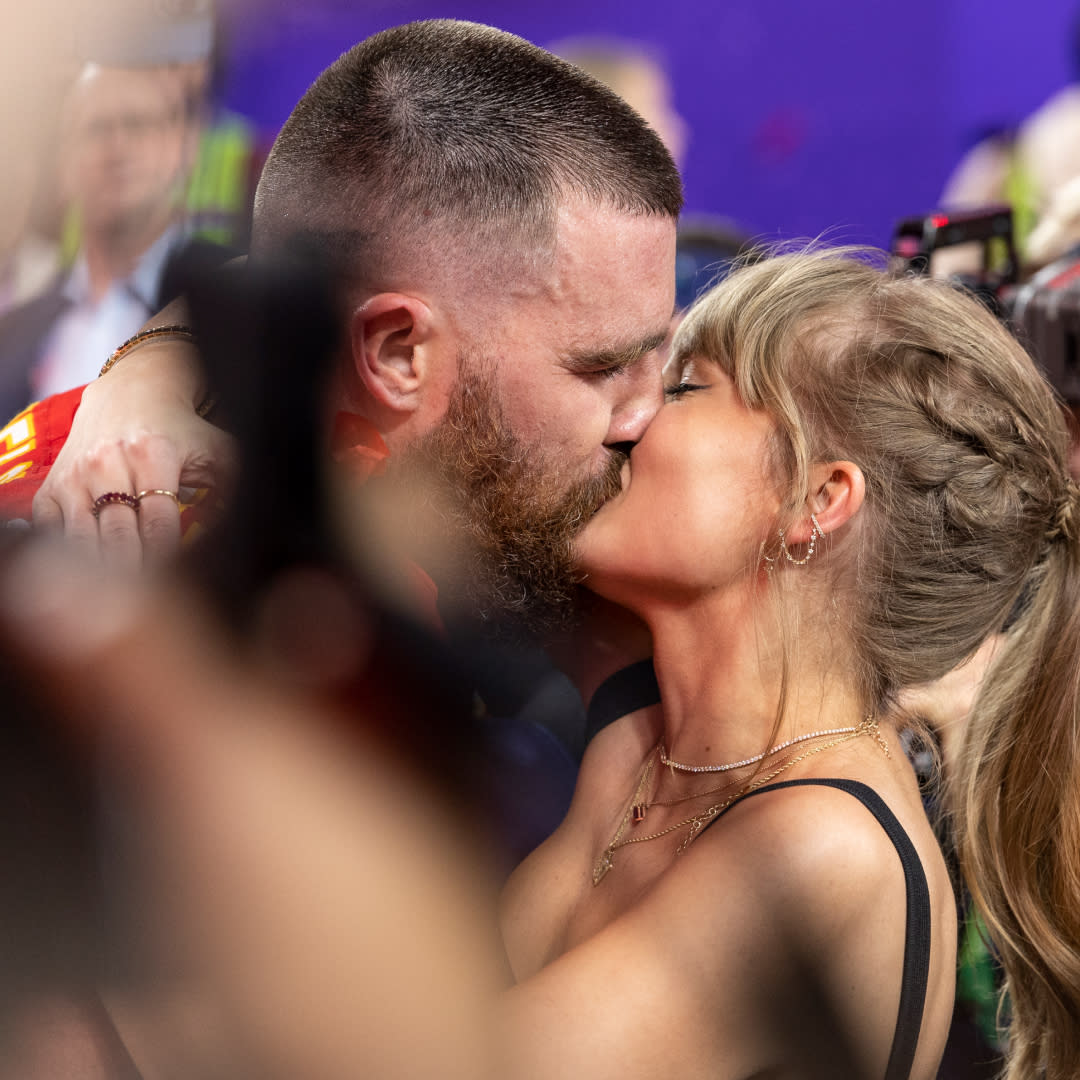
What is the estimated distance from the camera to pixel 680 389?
1.55 meters

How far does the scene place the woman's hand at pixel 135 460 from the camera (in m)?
1.15

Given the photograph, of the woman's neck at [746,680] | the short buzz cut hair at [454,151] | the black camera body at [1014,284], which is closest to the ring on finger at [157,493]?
the short buzz cut hair at [454,151]

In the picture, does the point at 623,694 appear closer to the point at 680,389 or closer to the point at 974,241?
the point at 680,389

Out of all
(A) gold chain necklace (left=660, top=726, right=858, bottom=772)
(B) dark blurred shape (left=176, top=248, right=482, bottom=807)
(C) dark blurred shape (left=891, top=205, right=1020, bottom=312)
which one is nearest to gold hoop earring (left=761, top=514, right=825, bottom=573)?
(A) gold chain necklace (left=660, top=726, right=858, bottom=772)

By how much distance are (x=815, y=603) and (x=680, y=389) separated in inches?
13.4

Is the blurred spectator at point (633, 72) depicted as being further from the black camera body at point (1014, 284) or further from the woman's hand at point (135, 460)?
the woman's hand at point (135, 460)

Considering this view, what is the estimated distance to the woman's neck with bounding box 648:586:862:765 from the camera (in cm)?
146

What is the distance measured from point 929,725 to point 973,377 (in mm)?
605

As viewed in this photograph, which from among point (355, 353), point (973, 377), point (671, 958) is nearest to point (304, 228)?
point (355, 353)

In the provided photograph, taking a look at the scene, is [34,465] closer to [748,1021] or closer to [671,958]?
[671,958]

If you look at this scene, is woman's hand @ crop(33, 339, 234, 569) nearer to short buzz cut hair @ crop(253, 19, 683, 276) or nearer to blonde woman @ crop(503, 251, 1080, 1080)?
short buzz cut hair @ crop(253, 19, 683, 276)

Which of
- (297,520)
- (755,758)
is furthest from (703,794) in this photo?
(297,520)

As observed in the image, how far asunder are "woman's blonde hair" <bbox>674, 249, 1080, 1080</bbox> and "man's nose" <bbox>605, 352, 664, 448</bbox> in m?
0.10

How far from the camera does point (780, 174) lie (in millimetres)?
4805
